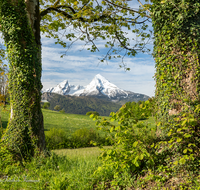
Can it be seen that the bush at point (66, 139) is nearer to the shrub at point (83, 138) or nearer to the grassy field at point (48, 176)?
the shrub at point (83, 138)

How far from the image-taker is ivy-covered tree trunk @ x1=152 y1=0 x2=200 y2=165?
125 inches

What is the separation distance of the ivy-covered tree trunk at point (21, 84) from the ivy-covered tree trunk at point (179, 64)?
348 cm

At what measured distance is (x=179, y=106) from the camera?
10.8 feet

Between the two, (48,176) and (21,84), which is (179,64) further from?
(21,84)

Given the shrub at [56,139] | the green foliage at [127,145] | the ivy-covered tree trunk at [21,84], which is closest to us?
the green foliage at [127,145]

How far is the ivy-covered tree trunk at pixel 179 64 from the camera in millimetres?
3184

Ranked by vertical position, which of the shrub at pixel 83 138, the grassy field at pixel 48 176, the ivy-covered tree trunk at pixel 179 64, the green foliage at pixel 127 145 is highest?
the ivy-covered tree trunk at pixel 179 64

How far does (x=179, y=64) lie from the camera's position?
3.31 metres

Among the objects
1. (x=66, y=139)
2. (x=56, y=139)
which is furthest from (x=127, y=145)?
(x=66, y=139)

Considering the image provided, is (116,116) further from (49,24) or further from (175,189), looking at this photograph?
(49,24)

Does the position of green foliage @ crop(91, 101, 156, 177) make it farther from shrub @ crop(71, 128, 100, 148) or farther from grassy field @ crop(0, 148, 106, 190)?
shrub @ crop(71, 128, 100, 148)

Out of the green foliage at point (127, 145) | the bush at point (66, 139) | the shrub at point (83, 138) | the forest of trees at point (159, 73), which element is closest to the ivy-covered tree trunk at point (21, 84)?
the forest of trees at point (159, 73)

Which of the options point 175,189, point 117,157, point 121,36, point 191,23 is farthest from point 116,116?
point 121,36

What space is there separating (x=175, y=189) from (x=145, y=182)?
0.53m
